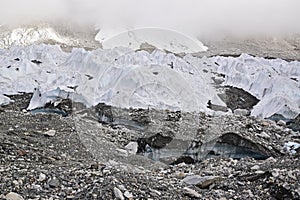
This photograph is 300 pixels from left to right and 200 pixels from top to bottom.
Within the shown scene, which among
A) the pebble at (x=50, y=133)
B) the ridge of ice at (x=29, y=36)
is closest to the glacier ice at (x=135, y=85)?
the pebble at (x=50, y=133)

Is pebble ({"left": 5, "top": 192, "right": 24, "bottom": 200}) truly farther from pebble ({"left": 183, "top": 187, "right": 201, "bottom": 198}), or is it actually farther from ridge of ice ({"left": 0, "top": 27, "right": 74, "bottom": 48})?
ridge of ice ({"left": 0, "top": 27, "right": 74, "bottom": 48})

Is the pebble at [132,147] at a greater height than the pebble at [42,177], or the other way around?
the pebble at [42,177]

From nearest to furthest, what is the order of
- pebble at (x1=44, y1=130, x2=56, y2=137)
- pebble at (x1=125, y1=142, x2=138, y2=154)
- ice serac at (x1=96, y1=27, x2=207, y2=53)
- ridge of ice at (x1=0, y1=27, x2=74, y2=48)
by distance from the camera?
pebble at (x1=44, y1=130, x2=56, y2=137) < pebble at (x1=125, y1=142, x2=138, y2=154) < ice serac at (x1=96, y1=27, x2=207, y2=53) < ridge of ice at (x1=0, y1=27, x2=74, y2=48)

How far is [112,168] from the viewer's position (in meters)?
5.54

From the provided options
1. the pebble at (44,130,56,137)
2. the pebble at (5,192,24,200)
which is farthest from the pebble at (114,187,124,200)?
the pebble at (44,130,56,137)

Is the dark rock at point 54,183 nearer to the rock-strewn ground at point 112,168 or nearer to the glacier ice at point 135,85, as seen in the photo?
the rock-strewn ground at point 112,168

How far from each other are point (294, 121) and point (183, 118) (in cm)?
405

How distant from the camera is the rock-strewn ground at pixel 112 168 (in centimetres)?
443

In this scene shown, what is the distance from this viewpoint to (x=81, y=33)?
8431 centimetres

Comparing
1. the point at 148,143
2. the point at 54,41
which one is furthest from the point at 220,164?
the point at 54,41

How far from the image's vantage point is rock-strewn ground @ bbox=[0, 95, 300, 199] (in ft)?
14.5

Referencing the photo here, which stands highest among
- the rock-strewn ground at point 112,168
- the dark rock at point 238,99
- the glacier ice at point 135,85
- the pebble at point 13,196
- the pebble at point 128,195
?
the pebble at point 128,195

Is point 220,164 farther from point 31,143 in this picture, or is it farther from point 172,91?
point 172,91

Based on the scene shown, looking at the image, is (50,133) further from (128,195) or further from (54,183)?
(128,195)
